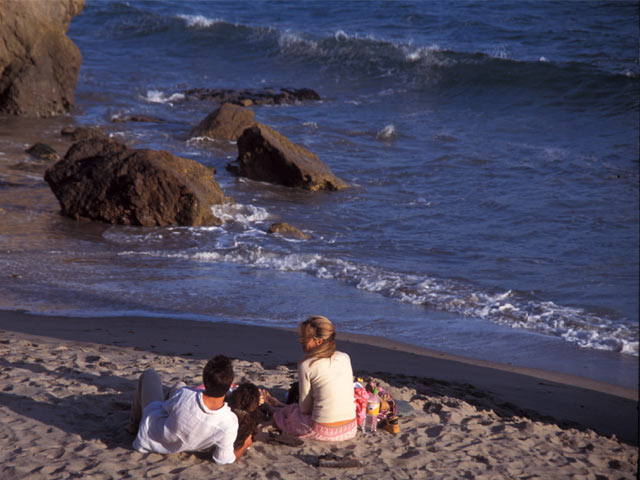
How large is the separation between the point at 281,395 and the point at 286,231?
5183 millimetres

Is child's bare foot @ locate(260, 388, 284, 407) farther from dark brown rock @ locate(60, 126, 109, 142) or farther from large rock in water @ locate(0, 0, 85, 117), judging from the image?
large rock in water @ locate(0, 0, 85, 117)

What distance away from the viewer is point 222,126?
1628 cm

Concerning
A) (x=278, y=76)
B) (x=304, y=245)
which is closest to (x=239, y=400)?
(x=304, y=245)

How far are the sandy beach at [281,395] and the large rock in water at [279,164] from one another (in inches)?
243

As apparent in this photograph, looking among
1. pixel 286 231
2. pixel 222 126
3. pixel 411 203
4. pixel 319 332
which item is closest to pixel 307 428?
pixel 319 332

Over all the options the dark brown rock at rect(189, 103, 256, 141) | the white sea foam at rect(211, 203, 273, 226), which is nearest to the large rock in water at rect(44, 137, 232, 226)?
the white sea foam at rect(211, 203, 273, 226)

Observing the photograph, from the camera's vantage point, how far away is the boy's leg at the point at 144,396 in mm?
4629

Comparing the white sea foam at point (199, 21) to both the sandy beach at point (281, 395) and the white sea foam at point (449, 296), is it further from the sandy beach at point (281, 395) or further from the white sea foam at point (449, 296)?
the sandy beach at point (281, 395)

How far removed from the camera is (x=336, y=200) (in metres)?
12.5

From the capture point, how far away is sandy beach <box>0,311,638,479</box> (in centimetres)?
444

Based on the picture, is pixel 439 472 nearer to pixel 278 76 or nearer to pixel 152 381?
pixel 152 381

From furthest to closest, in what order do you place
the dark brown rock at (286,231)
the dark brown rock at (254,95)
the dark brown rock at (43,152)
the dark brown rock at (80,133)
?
the dark brown rock at (254,95), the dark brown rock at (80,133), the dark brown rock at (43,152), the dark brown rock at (286,231)

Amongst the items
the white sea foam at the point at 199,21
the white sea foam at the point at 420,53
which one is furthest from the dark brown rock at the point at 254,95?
the white sea foam at the point at 199,21

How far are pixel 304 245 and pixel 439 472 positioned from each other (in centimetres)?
580
